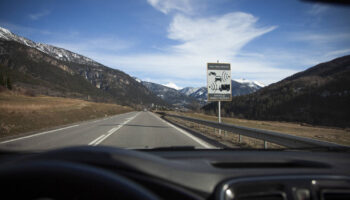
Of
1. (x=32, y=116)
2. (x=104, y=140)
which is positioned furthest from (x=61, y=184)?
(x=32, y=116)

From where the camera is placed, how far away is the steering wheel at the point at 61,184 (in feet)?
4.00

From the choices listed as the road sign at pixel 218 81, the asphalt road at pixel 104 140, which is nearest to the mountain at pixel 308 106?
the road sign at pixel 218 81

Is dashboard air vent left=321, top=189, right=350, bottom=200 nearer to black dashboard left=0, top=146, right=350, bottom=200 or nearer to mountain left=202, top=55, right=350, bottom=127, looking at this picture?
black dashboard left=0, top=146, right=350, bottom=200

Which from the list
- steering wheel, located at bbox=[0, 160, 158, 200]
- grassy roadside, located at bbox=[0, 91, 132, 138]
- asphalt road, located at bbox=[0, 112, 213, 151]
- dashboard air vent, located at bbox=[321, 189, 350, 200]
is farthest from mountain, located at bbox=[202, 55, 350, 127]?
steering wheel, located at bbox=[0, 160, 158, 200]

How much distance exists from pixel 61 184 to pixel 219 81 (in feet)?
51.0

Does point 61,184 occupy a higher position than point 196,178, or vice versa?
point 61,184

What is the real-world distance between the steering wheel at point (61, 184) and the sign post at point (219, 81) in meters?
15.0

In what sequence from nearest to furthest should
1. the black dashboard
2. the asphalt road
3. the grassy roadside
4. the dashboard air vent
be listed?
the black dashboard, the dashboard air vent, the asphalt road, the grassy roadside

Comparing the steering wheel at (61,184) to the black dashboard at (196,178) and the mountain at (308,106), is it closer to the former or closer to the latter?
the black dashboard at (196,178)

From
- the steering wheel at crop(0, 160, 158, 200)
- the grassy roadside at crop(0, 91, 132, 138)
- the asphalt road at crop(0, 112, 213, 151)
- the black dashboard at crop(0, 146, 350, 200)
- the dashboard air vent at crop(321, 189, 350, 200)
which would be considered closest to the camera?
the steering wheel at crop(0, 160, 158, 200)

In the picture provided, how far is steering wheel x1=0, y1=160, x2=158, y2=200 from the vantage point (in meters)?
1.22

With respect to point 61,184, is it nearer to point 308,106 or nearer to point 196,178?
point 196,178

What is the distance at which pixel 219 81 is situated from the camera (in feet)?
53.3

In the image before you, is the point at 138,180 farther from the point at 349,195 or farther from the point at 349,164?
the point at 349,164
